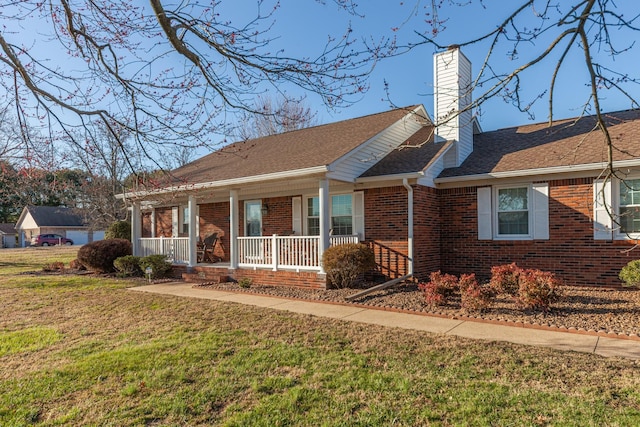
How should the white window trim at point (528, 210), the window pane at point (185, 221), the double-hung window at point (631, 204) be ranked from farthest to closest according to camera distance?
the window pane at point (185, 221), the white window trim at point (528, 210), the double-hung window at point (631, 204)

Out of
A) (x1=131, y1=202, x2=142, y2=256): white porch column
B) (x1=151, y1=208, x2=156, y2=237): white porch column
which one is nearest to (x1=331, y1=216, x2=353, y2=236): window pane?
A: (x1=131, y1=202, x2=142, y2=256): white porch column

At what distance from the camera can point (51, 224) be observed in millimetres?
51062

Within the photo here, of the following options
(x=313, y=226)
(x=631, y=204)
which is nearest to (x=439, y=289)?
(x=631, y=204)

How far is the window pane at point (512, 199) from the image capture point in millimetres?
10297

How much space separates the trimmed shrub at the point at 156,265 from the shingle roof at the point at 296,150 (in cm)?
279

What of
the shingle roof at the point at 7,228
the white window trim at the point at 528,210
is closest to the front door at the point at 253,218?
the white window trim at the point at 528,210

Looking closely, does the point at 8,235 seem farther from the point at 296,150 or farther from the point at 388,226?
the point at 388,226

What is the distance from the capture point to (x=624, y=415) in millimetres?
3285

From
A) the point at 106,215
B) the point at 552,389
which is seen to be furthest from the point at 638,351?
the point at 106,215

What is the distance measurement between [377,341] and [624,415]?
274 cm

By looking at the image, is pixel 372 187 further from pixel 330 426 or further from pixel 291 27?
pixel 330 426

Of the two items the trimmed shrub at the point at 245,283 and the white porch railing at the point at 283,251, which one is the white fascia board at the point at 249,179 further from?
the trimmed shrub at the point at 245,283

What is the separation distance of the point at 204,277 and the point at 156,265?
2001 millimetres

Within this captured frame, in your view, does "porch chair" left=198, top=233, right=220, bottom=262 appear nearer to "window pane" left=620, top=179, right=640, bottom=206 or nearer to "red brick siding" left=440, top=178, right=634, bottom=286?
"red brick siding" left=440, top=178, right=634, bottom=286
